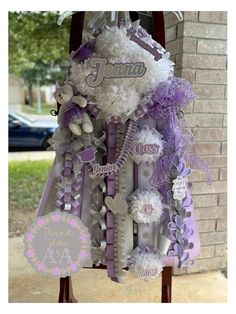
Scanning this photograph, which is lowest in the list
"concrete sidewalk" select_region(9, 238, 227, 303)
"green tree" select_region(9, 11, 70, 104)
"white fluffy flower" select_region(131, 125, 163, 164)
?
"concrete sidewalk" select_region(9, 238, 227, 303)

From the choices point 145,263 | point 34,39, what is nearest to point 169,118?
point 145,263

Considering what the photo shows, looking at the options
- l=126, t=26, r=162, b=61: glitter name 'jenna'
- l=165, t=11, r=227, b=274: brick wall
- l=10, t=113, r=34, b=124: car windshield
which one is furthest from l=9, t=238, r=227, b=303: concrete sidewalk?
l=10, t=113, r=34, b=124: car windshield

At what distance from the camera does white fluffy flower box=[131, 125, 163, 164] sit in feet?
3.06

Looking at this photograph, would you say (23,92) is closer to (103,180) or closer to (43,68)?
(43,68)

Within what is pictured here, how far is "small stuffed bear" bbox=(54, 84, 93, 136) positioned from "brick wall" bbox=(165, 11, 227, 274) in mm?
528

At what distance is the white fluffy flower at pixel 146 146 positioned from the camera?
0.93 m

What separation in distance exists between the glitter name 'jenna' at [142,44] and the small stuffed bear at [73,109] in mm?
184

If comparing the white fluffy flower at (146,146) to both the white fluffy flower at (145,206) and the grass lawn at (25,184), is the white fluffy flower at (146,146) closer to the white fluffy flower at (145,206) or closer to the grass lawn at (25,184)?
the white fluffy flower at (145,206)

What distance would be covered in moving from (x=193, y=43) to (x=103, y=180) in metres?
0.72

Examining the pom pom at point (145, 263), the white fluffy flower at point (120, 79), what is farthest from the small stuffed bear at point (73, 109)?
the pom pom at point (145, 263)

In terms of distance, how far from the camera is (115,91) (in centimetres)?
92

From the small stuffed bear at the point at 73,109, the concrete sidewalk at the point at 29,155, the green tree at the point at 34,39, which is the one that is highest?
the green tree at the point at 34,39

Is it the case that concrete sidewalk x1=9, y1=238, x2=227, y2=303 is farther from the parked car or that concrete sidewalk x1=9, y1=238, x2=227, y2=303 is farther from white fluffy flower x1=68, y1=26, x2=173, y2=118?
the parked car
